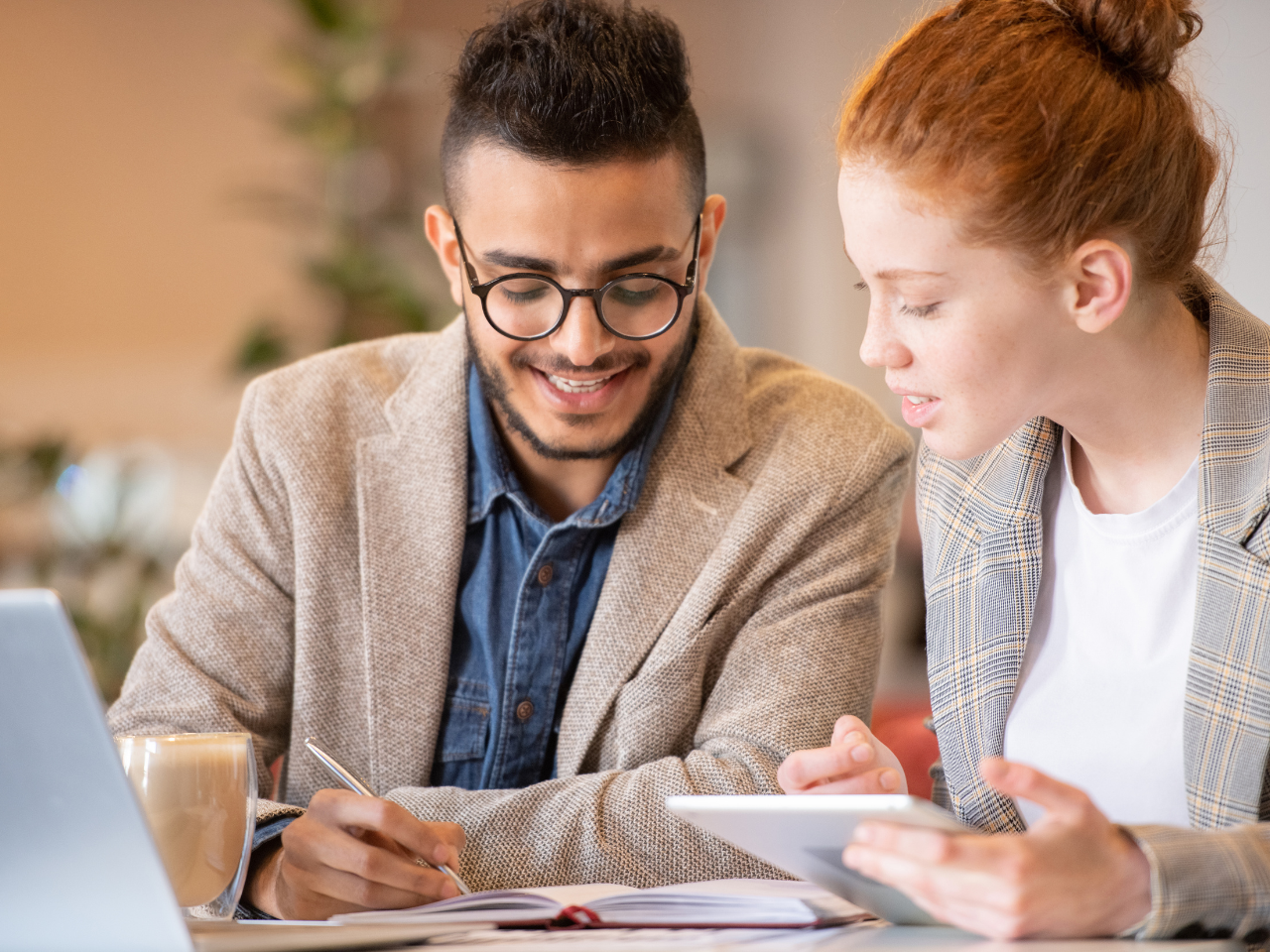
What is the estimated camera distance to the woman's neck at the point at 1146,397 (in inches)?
43.1

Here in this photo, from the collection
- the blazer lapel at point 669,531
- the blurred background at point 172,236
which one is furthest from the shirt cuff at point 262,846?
the blurred background at point 172,236

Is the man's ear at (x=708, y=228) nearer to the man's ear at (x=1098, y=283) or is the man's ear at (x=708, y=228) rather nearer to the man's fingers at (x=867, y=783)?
the man's ear at (x=1098, y=283)

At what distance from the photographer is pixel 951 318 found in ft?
3.41

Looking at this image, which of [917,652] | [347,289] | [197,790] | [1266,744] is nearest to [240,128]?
[347,289]

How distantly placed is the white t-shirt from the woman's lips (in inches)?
7.9

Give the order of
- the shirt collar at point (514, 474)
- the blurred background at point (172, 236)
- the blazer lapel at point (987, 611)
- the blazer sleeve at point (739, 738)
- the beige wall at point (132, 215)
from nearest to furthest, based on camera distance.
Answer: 1. the blazer lapel at point (987, 611)
2. the blazer sleeve at point (739, 738)
3. the shirt collar at point (514, 474)
4. the blurred background at point (172, 236)
5. the beige wall at point (132, 215)

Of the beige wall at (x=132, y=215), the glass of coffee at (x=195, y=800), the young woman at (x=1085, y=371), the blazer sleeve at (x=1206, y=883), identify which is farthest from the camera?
the beige wall at (x=132, y=215)

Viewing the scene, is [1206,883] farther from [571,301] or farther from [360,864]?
[571,301]

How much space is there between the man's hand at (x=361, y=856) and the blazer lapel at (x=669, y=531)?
1.15ft

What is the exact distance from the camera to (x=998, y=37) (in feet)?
3.46

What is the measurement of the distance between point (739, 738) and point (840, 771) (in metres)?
0.38

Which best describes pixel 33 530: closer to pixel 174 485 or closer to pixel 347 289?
pixel 174 485

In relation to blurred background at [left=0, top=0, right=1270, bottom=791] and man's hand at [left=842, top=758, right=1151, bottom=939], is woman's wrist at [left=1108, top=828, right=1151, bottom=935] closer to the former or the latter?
man's hand at [left=842, top=758, right=1151, bottom=939]

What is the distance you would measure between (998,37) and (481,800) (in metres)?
0.87
